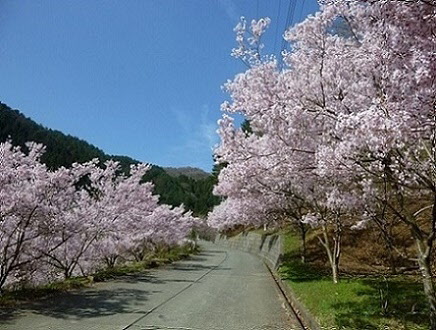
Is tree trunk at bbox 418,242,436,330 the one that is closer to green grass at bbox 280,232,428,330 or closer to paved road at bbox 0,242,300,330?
green grass at bbox 280,232,428,330

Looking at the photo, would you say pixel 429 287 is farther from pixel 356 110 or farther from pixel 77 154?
pixel 77 154

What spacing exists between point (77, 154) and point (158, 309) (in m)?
63.8

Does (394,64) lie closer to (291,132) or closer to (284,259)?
(291,132)

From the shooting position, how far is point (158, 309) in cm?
1034

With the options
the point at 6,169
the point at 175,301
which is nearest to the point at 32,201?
the point at 6,169

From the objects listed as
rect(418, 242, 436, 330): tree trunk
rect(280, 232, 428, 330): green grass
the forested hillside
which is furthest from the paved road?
the forested hillside

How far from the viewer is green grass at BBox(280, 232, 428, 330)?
8211 mm

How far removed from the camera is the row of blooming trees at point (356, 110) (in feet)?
17.3

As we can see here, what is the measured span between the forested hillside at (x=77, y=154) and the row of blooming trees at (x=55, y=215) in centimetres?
2313

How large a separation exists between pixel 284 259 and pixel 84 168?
44.3 feet

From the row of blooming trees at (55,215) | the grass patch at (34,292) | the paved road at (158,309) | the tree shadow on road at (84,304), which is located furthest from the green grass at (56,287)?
the row of blooming trees at (55,215)

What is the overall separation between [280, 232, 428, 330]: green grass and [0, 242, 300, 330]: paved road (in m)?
0.77

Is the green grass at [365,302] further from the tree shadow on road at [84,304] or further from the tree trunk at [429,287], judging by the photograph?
the tree shadow on road at [84,304]

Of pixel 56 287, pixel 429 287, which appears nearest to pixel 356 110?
pixel 429 287
